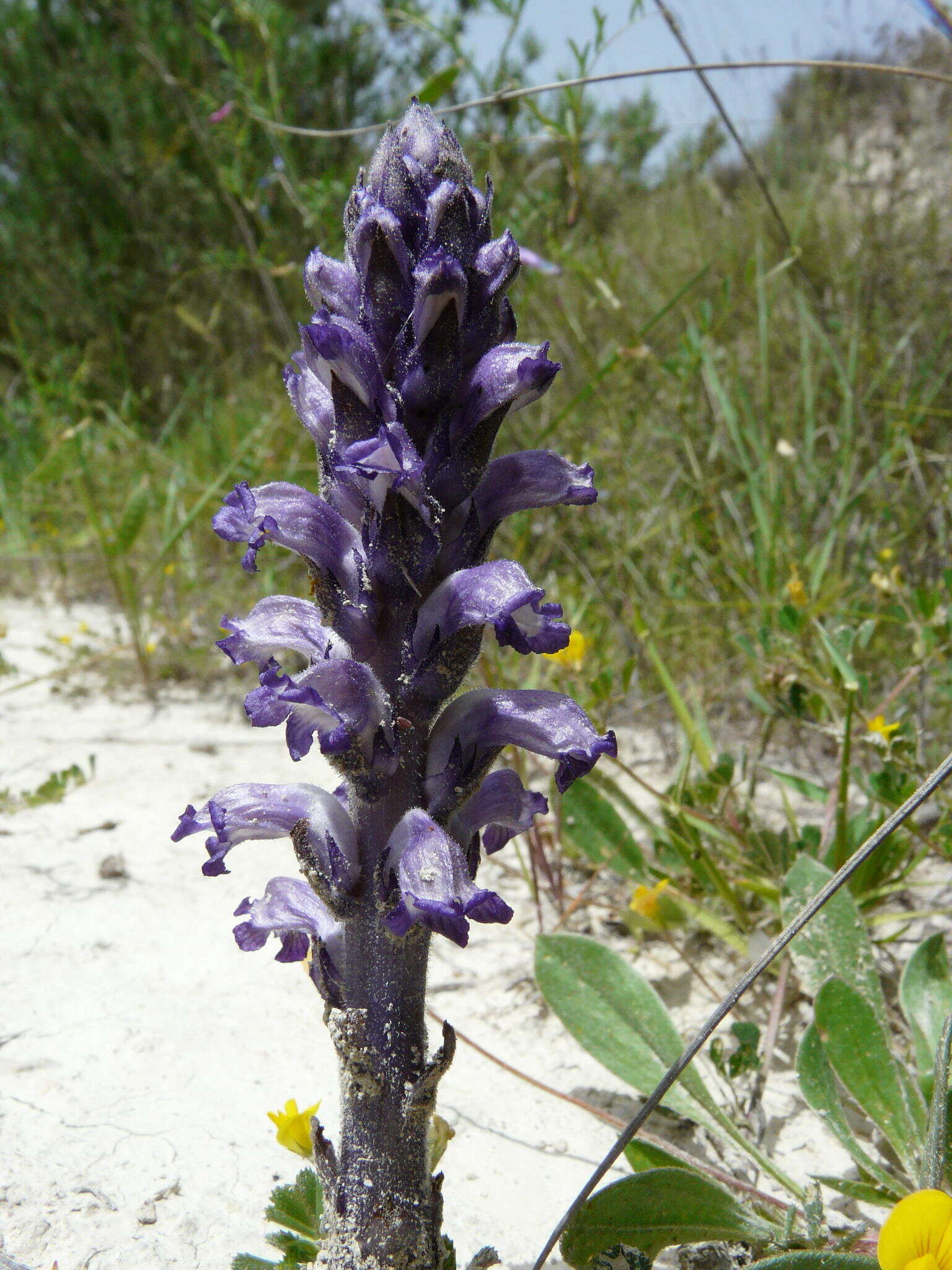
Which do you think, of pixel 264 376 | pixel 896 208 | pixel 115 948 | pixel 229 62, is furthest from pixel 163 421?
pixel 115 948

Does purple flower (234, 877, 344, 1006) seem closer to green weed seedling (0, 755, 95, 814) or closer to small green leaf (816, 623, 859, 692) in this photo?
small green leaf (816, 623, 859, 692)

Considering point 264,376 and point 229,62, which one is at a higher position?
point 229,62

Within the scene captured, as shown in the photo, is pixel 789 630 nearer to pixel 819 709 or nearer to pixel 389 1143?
pixel 819 709

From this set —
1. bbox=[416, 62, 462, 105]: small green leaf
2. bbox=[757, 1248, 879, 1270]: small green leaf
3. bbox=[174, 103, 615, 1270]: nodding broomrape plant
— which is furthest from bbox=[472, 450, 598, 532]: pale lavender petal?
bbox=[416, 62, 462, 105]: small green leaf

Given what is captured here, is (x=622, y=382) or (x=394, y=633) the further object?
(x=622, y=382)

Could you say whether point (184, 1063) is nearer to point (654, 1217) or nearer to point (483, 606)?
point (654, 1217)

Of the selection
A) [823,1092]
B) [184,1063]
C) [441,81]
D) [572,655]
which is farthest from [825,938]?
[441,81]

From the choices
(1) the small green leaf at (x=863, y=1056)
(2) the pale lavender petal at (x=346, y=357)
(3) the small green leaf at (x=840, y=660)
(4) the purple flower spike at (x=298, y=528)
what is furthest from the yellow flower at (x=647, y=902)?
(2) the pale lavender petal at (x=346, y=357)
